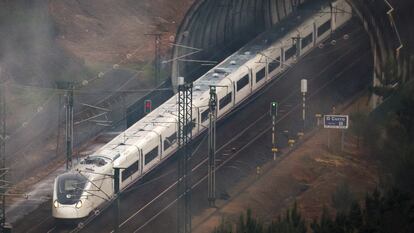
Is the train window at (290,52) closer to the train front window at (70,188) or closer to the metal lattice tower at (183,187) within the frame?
the metal lattice tower at (183,187)

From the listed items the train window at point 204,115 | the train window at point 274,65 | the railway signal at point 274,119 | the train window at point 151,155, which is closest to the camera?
the train window at point 151,155

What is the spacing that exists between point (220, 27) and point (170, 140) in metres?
18.0

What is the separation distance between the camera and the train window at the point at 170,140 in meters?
60.2

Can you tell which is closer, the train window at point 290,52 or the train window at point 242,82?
the train window at point 242,82

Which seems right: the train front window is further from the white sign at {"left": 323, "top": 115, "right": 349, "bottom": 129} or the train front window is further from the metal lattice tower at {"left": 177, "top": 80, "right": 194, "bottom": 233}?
the white sign at {"left": 323, "top": 115, "right": 349, "bottom": 129}

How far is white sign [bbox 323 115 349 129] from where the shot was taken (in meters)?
62.2

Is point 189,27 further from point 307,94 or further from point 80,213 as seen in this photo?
point 80,213

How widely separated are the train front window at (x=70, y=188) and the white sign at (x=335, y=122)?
16.4 meters

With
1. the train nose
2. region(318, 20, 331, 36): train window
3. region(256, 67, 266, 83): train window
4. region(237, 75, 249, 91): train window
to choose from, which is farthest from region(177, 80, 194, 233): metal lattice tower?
region(318, 20, 331, 36): train window

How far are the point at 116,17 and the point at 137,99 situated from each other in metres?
24.9

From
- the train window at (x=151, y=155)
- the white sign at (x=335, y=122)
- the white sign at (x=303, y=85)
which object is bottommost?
the train window at (x=151, y=155)

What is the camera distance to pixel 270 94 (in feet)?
233

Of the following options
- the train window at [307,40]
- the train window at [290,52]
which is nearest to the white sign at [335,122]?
the train window at [290,52]

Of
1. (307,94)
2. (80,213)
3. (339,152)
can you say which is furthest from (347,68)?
(80,213)
